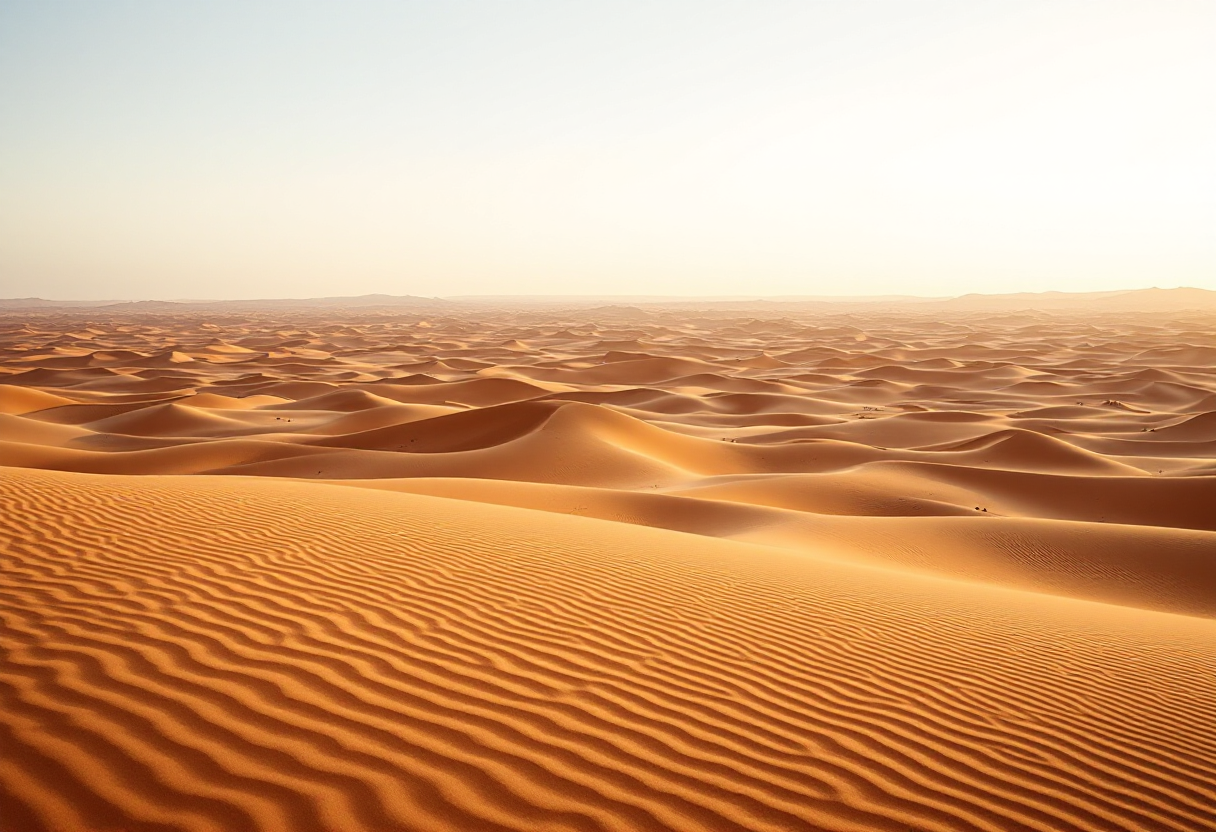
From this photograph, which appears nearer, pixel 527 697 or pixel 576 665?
pixel 527 697

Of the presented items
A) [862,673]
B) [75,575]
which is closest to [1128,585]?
[862,673]

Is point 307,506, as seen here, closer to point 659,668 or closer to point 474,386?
point 659,668

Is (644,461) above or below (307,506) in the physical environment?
below

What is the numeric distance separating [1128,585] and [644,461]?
10.1 meters

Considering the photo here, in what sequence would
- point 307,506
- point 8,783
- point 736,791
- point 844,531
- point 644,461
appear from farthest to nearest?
point 644,461, point 844,531, point 307,506, point 736,791, point 8,783

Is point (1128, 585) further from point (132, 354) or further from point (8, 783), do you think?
point (132, 354)

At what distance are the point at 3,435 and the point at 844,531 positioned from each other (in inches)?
855

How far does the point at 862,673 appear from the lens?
4.48 meters

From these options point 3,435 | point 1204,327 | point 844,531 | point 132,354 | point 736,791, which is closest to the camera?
point 736,791

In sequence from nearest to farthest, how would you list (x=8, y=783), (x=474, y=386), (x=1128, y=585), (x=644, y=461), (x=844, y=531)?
(x=8, y=783), (x=1128, y=585), (x=844, y=531), (x=644, y=461), (x=474, y=386)

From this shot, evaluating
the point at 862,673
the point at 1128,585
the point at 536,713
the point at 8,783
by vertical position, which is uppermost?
the point at 8,783

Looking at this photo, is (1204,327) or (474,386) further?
(1204,327)

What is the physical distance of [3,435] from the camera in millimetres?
19797

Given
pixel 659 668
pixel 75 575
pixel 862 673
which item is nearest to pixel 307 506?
pixel 75 575
